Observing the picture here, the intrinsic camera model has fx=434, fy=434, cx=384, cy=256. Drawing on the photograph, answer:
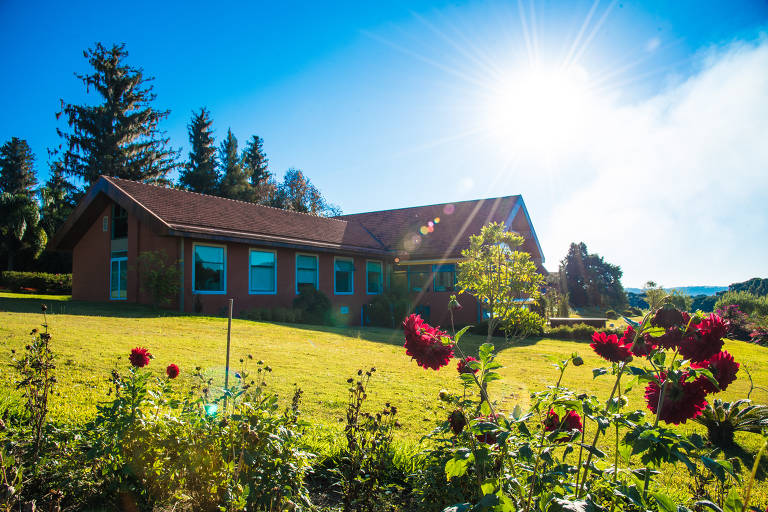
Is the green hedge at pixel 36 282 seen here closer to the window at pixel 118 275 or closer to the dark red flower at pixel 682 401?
the window at pixel 118 275

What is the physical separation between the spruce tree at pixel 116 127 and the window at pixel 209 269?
1938 cm

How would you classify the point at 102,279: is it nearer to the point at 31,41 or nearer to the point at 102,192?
the point at 102,192

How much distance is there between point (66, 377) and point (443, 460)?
4751 millimetres

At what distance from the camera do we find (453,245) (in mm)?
17906

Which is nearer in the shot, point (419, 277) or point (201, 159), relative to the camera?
point (419, 277)

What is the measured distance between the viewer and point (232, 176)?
3597 cm

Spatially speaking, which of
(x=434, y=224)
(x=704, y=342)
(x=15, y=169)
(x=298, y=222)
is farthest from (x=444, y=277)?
(x=15, y=169)

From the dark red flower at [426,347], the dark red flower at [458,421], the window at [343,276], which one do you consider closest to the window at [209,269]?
the window at [343,276]

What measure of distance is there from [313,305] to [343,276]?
9.11 feet

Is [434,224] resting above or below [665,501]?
above

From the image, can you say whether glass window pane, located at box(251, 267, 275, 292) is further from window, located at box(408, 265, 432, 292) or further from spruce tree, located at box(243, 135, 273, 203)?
spruce tree, located at box(243, 135, 273, 203)

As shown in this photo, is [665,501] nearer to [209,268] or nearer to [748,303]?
[209,268]

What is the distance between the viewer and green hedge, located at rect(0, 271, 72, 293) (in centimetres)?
2173

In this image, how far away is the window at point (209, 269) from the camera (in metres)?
13.2
